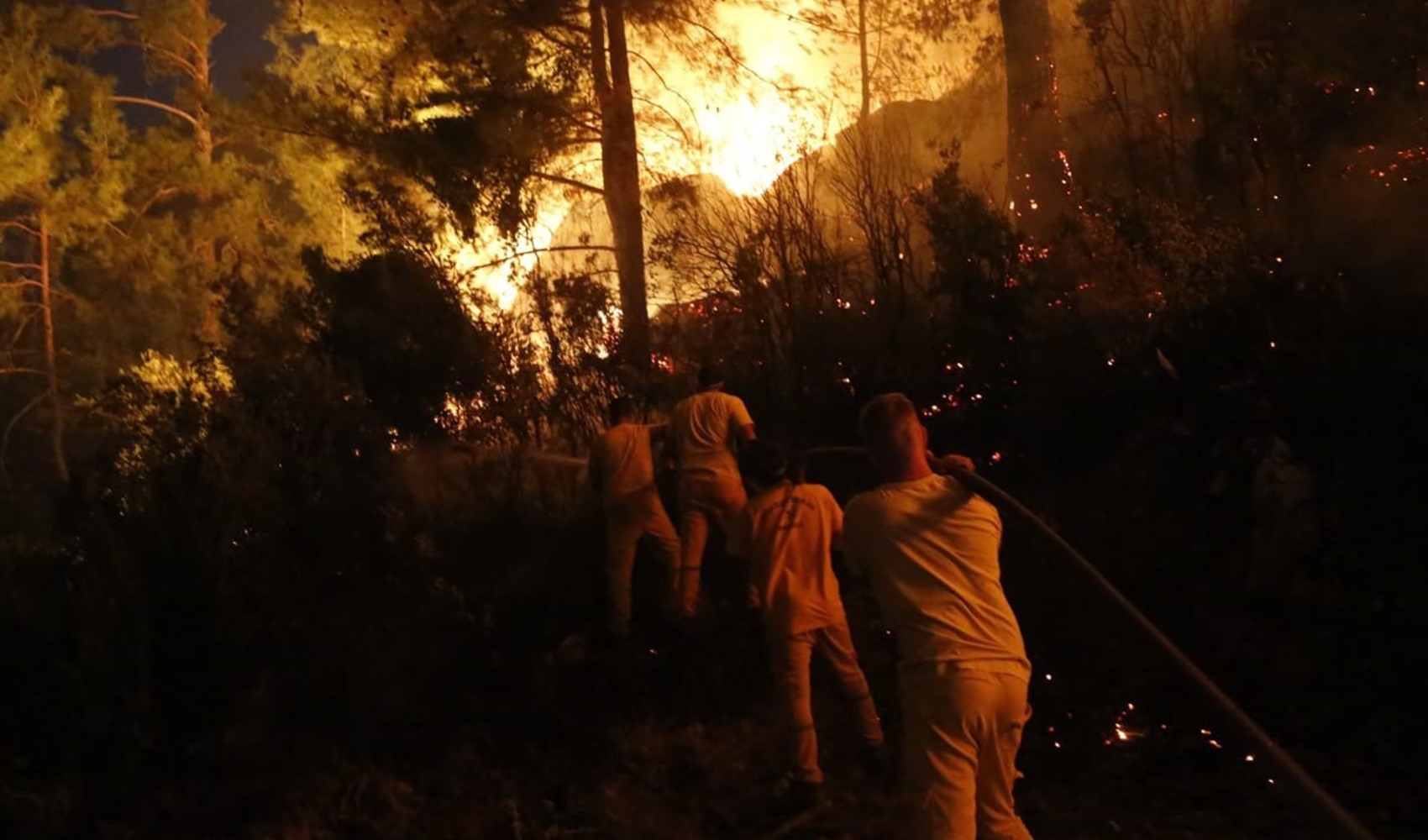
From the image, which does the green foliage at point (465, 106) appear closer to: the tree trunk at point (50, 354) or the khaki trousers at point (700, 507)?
the khaki trousers at point (700, 507)

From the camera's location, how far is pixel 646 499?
10.1m

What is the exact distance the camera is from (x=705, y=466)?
31.6 feet

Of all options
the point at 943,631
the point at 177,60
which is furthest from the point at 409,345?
the point at 177,60

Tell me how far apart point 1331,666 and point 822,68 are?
14.7m

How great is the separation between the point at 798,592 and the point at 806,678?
47 centimetres

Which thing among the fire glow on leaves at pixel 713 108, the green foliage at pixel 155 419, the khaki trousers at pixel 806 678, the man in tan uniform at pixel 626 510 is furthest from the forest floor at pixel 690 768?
the fire glow on leaves at pixel 713 108

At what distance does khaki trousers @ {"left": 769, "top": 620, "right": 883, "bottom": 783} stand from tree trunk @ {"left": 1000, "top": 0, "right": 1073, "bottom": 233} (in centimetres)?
880

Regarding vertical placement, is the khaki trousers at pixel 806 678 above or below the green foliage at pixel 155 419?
below

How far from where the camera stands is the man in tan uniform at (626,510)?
33.1 ft

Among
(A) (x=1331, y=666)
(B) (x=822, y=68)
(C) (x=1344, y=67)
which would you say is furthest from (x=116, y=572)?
(B) (x=822, y=68)

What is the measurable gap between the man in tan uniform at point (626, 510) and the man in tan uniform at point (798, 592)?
9.39 feet

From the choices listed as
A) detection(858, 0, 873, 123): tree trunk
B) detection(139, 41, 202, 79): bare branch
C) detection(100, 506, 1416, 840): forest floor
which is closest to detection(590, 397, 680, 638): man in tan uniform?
detection(100, 506, 1416, 840): forest floor

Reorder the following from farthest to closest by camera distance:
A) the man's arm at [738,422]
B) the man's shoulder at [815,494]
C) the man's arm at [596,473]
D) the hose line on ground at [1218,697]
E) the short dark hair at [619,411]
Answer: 1. the short dark hair at [619,411]
2. the man's arm at [596,473]
3. the man's arm at [738,422]
4. the man's shoulder at [815,494]
5. the hose line on ground at [1218,697]

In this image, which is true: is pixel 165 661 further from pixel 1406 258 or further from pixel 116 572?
pixel 1406 258
